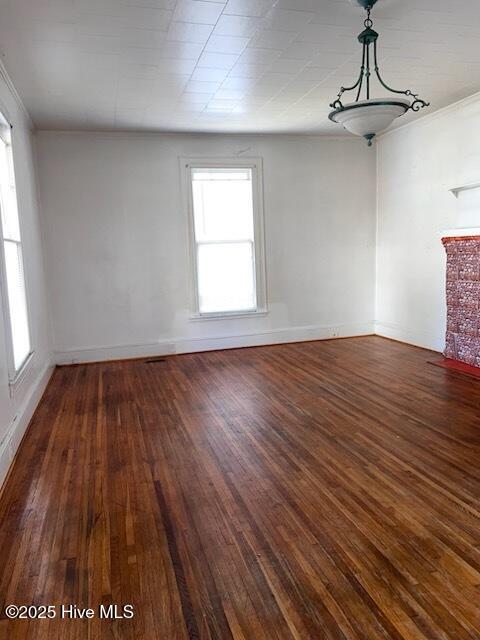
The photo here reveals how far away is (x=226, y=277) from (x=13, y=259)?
2945 millimetres

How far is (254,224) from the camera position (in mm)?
6207

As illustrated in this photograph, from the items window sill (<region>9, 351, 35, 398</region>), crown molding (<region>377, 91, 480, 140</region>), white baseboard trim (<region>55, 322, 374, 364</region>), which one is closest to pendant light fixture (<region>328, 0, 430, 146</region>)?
crown molding (<region>377, 91, 480, 140</region>)

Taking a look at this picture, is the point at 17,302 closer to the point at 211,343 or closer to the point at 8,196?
the point at 8,196

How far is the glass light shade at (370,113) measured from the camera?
287cm

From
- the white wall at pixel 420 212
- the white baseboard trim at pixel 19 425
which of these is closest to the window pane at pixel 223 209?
the white wall at pixel 420 212

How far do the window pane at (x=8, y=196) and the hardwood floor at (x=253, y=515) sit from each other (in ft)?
5.13

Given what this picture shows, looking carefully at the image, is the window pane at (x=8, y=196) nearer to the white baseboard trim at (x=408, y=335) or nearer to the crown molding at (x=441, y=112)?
the crown molding at (x=441, y=112)

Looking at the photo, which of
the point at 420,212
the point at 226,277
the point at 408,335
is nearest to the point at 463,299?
the point at 408,335

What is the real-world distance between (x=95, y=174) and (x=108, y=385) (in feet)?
8.58

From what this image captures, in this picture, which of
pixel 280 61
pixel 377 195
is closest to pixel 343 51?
pixel 280 61

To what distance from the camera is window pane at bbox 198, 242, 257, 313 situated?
611 cm

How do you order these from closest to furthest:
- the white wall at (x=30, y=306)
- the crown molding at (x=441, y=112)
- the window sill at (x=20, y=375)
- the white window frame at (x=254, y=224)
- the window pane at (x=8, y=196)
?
the white wall at (x=30, y=306), the window sill at (x=20, y=375), the window pane at (x=8, y=196), the crown molding at (x=441, y=112), the white window frame at (x=254, y=224)

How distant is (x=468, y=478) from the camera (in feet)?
8.55

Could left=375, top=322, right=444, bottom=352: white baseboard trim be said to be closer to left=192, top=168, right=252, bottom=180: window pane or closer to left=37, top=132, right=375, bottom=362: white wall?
left=37, top=132, right=375, bottom=362: white wall
